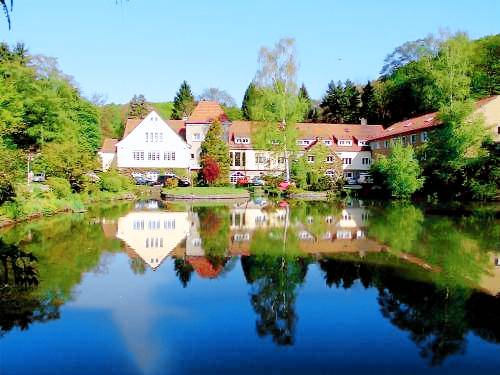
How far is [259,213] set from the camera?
1005 inches

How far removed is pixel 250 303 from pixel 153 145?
44492mm

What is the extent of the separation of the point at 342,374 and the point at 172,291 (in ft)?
16.2

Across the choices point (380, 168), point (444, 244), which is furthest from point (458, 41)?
point (444, 244)

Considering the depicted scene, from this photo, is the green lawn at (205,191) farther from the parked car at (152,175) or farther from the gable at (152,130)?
the gable at (152,130)

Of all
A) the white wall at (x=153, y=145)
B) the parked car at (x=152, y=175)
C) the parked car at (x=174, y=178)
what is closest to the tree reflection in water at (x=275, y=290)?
the parked car at (x=174, y=178)

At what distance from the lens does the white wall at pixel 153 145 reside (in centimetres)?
5116

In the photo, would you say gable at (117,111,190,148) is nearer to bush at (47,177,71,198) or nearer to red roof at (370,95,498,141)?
red roof at (370,95,498,141)

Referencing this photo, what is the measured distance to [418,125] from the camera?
46.0 metres

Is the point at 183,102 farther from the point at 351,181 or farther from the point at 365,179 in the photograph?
the point at 365,179

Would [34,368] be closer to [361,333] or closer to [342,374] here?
[342,374]

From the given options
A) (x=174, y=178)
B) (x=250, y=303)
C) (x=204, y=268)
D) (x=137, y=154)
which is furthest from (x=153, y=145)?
(x=250, y=303)

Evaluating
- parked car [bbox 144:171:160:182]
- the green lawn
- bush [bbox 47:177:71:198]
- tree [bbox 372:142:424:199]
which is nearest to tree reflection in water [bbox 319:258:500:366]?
bush [bbox 47:177:71:198]

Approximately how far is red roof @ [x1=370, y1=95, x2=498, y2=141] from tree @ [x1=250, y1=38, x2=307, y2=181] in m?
12.4

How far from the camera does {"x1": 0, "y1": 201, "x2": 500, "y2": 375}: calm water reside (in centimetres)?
638
